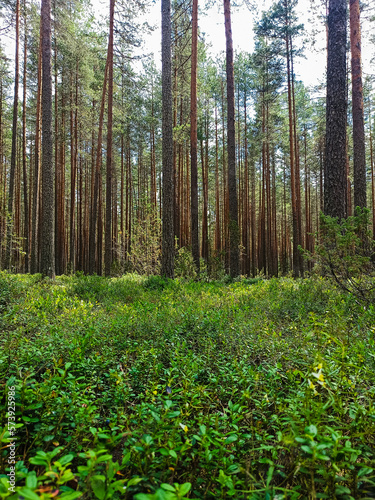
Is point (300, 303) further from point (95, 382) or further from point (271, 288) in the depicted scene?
point (95, 382)

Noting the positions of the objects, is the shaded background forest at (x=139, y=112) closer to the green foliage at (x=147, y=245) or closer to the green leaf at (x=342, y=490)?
the green foliage at (x=147, y=245)

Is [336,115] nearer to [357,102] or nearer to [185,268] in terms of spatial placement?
[357,102]

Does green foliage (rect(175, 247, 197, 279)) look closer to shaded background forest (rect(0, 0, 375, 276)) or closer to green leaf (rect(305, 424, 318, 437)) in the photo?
shaded background forest (rect(0, 0, 375, 276))

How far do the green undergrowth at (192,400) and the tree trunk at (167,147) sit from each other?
3581mm

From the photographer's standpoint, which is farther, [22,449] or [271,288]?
[271,288]

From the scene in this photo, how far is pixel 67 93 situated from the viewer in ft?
56.1

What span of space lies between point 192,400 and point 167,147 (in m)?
8.16

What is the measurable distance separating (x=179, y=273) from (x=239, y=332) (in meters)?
7.00

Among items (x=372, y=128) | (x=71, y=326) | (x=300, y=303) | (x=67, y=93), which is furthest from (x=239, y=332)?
(x=372, y=128)

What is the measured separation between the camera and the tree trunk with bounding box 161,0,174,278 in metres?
8.43

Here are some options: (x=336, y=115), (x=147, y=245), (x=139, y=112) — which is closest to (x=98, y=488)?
(x=336, y=115)

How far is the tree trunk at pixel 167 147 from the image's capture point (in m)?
8.43

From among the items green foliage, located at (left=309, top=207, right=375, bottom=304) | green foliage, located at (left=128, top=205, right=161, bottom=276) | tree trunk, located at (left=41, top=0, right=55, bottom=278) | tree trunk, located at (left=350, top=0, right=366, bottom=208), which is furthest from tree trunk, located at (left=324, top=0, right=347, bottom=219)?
tree trunk, located at (left=41, top=0, right=55, bottom=278)

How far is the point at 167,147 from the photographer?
28.5ft
